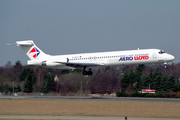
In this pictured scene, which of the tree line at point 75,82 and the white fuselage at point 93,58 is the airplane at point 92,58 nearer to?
the white fuselage at point 93,58

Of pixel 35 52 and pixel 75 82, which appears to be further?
pixel 75 82

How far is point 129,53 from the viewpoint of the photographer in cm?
4500

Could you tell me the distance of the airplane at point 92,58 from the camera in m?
44.6

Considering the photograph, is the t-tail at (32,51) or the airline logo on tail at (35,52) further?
the airline logo on tail at (35,52)

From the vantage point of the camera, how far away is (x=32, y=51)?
52.2 m

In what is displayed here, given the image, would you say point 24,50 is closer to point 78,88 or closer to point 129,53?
point 129,53

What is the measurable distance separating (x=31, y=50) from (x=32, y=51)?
0.75ft

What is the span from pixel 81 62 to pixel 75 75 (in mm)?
36822

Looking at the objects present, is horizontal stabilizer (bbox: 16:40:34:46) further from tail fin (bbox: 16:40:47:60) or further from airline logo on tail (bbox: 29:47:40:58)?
airline logo on tail (bbox: 29:47:40:58)

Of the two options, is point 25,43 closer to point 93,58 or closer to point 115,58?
point 93,58

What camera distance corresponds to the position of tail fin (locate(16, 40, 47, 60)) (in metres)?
51.9

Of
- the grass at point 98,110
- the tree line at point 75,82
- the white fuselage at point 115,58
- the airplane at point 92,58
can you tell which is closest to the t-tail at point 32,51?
the airplane at point 92,58

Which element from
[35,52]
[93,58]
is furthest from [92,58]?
[35,52]

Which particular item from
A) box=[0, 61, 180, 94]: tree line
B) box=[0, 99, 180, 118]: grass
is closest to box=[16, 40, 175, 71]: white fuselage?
box=[0, 99, 180, 118]: grass
